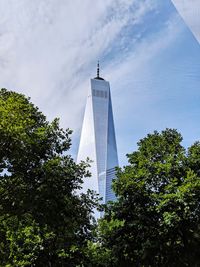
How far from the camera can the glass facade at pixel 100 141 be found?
336ft

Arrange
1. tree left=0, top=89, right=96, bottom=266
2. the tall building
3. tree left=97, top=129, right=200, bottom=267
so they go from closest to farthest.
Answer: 1. tree left=0, top=89, right=96, bottom=266
2. tree left=97, top=129, right=200, bottom=267
3. the tall building

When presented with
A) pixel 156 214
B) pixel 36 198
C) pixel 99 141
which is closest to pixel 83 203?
pixel 36 198

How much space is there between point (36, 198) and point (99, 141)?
8823 cm

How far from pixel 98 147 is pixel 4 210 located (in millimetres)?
87467

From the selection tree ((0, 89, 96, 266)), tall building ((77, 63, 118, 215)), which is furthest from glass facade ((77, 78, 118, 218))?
tree ((0, 89, 96, 266))

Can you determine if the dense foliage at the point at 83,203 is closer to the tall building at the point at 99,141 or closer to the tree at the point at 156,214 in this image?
the tree at the point at 156,214

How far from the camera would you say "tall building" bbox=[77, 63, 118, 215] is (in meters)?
102

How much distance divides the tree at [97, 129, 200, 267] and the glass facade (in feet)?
260

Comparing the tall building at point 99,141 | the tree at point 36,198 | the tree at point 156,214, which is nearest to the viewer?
the tree at point 36,198

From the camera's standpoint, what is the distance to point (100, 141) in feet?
339

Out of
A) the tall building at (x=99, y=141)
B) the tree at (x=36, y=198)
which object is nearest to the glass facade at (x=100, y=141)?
the tall building at (x=99, y=141)

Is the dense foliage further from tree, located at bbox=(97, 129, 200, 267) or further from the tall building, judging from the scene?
the tall building

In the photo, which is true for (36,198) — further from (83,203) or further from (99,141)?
(99,141)

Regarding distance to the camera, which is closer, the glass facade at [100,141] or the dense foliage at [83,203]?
the dense foliage at [83,203]
